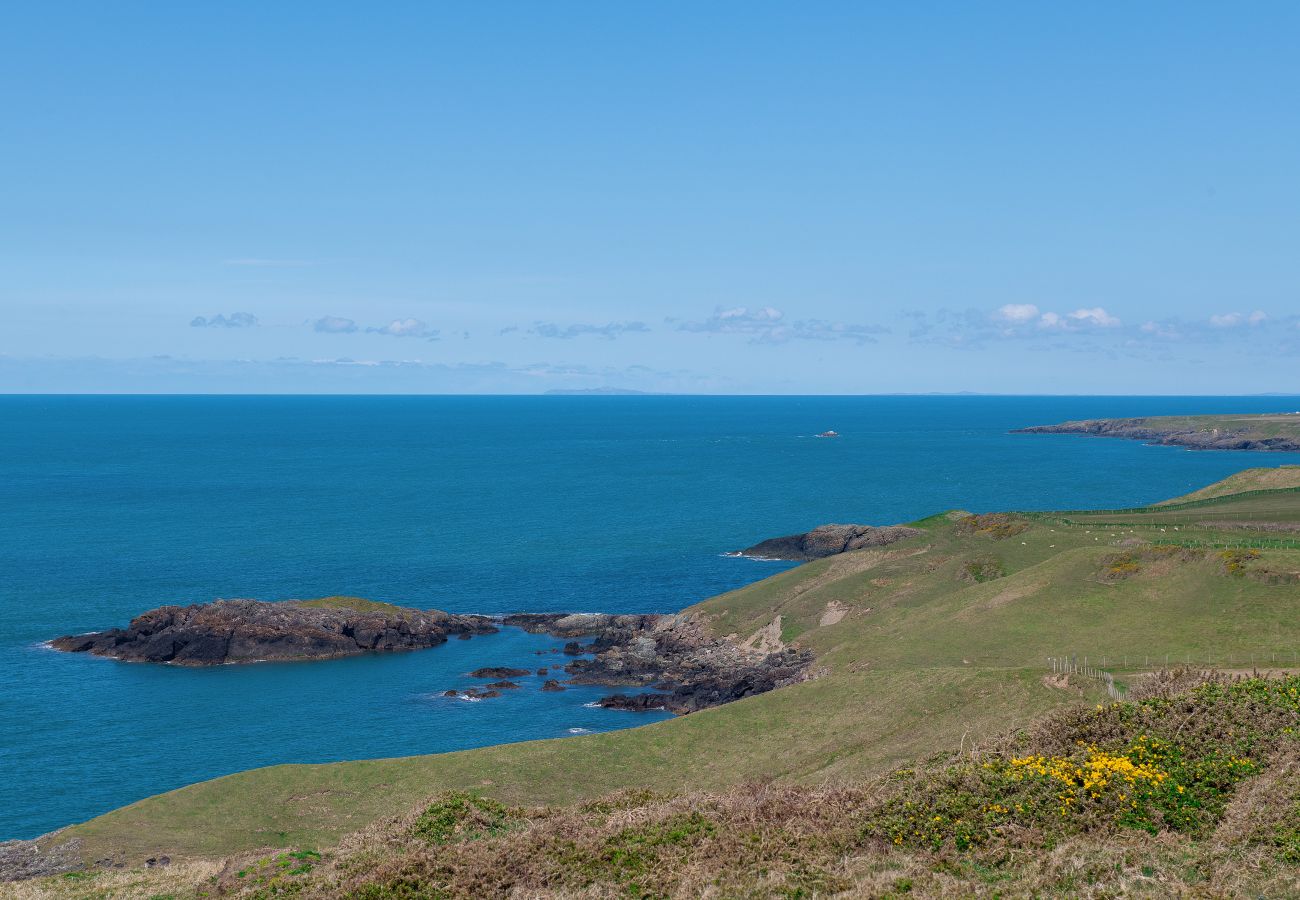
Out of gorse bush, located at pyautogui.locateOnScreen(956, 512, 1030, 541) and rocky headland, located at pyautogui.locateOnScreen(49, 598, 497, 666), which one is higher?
gorse bush, located at pyautogui.locateOnScreen(956, 512, 1030, 541)

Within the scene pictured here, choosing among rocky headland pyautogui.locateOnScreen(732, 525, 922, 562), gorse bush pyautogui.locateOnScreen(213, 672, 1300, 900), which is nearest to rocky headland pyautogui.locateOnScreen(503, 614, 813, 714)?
rocky headland pyautogui.locateOnScreen(732, 525, 922, 562)

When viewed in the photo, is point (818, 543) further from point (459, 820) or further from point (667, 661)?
point (459, 820)

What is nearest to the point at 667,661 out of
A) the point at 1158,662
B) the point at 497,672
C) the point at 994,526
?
the point at 497,672

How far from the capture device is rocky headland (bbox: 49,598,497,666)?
304ft

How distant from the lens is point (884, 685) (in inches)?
2298

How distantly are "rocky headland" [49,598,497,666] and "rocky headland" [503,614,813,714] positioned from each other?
38.3ft

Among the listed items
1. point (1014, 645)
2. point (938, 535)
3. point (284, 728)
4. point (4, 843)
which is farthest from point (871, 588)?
point (4, 843)

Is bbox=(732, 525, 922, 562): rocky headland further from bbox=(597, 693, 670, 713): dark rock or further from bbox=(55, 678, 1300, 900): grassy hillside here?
bbox=(55, 678, 1300, 900): grassy hillside

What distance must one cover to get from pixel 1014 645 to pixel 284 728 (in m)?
48.6

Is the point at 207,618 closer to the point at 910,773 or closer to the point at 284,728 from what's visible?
the point at 284,728

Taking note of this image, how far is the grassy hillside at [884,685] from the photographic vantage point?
48844 mm

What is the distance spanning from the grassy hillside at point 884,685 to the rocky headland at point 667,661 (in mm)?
2983

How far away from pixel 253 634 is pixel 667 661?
36624 mm

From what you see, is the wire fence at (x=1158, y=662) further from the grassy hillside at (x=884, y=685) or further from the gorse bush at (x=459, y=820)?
the gorse bush at (x=459, y=820)
